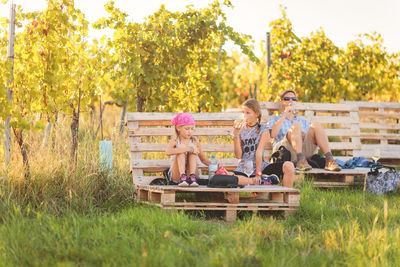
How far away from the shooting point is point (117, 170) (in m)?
6.00

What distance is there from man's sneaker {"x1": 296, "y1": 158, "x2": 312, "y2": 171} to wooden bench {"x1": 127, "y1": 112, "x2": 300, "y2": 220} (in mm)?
840

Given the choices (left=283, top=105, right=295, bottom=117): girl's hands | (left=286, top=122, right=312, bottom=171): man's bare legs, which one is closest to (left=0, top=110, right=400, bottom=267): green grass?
(left=286, top=122, right=312, bottom=171): man's bare legs

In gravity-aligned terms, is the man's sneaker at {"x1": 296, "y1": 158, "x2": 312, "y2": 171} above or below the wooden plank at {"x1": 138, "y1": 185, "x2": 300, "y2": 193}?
above

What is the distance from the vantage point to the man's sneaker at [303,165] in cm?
607

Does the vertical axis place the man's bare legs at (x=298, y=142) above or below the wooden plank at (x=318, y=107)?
below

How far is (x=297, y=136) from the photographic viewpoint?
20.7 ft

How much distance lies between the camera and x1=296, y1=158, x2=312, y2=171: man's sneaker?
6074 mm

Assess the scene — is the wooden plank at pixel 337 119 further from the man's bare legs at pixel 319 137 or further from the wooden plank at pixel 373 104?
the wooden plank at pixel 373 104

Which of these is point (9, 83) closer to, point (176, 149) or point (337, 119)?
point (176, 149)

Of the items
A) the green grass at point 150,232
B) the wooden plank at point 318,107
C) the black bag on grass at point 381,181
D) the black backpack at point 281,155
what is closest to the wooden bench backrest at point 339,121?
the wooden plank at point 318,107

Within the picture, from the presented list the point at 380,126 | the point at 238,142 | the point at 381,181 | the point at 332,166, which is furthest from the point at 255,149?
the point at 380,126

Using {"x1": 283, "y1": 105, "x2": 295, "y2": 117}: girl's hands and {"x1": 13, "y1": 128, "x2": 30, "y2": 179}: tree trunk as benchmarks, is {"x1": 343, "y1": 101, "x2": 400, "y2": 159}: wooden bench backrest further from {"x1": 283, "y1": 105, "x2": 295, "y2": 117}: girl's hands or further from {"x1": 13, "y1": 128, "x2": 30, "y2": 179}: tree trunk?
{"x1": 13, "y1": 128, "x2": 30, "y2": 179}: tree trunk

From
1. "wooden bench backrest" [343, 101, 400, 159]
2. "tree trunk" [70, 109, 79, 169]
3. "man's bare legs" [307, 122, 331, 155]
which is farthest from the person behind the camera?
"wooden bench backrest" [343, 101, 400, 159]

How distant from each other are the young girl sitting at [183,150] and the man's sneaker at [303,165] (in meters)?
1.50
